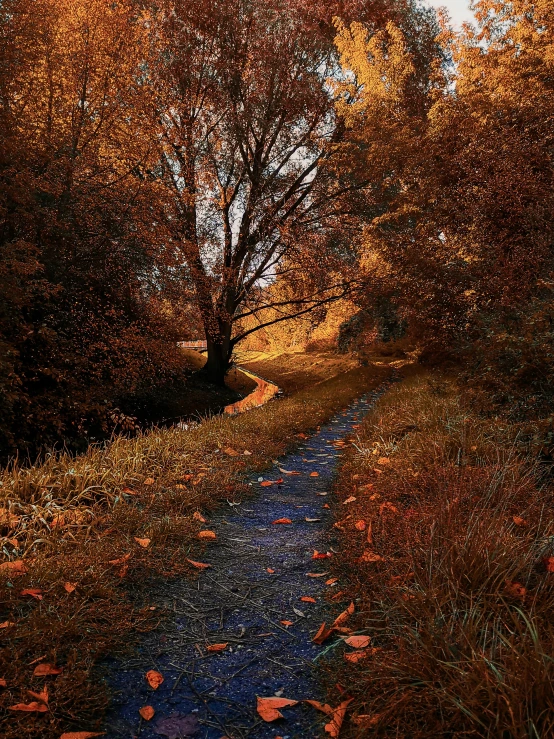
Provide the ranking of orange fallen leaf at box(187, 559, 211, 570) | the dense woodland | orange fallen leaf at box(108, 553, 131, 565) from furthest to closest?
the dense woodland
orange fallen leaf at box(187, 559, 211, 570)
orange fallen leaf at box(108, 553, 131, 565)

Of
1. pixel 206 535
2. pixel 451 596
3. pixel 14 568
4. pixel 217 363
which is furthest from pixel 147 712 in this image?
pixel 217 363

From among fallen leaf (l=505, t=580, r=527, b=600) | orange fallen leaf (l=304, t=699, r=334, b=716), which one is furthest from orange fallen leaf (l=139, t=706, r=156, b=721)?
fallen leaf (l=505, t=580, r=527, b=600)

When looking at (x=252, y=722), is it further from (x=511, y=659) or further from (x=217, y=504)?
(x=217, y=504)

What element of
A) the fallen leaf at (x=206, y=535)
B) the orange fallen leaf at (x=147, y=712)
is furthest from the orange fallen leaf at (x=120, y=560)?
the orange fallen leaf at (x=147, y=712)

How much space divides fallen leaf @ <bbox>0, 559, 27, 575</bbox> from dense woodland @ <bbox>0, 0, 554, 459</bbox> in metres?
4.78

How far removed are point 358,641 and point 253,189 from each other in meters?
14.3

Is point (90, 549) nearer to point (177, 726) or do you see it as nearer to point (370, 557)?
point (177, 726)

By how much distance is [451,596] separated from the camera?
8.52 ft

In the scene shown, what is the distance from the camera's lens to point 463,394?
6.38 meters

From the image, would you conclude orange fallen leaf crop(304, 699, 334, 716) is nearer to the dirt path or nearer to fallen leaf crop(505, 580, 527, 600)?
the dirt path

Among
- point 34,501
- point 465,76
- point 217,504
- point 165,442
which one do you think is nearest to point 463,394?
point 217,504

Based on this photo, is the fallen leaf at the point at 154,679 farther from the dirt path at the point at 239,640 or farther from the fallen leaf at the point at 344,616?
the fallen leaf at the point at 344,616

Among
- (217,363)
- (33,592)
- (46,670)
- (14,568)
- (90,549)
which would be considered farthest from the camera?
(217,363)

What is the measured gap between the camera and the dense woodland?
8266 mm
